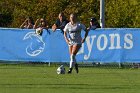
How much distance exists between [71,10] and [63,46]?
793 inches

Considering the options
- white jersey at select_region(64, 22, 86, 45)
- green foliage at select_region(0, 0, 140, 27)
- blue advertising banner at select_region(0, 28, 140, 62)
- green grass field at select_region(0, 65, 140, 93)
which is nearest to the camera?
green grass field at select_region(0, 65, 140, 93)

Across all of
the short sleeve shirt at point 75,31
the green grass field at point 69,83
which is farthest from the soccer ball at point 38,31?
the green grass field at point 69,83

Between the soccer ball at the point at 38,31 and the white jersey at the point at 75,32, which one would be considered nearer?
the white jersey at the point at 75,32

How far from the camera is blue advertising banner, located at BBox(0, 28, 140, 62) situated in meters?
23.8

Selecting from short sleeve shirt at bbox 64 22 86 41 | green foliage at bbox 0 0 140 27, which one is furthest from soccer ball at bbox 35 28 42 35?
green foliage at bbox 0 0 140 27

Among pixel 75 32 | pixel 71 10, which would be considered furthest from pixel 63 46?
pixel 71 10

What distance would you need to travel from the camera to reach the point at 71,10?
4450 centimetres

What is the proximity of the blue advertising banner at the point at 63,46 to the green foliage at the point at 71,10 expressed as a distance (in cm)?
1714

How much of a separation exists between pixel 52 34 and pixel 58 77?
673 centimetres

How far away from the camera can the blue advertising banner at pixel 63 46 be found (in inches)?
939

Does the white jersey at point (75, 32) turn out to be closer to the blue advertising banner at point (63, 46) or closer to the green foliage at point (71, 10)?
the blue advertising banner at point (63, 46)

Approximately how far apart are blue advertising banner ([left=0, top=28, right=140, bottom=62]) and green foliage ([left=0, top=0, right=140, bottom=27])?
17.1 meters

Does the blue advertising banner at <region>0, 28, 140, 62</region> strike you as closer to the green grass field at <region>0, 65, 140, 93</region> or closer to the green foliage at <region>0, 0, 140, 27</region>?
→ the green grass field at <region>0, 65, 140, 93</region>

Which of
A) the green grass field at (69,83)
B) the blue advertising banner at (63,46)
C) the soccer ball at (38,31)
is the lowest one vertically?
the green grass field at (69,83)
